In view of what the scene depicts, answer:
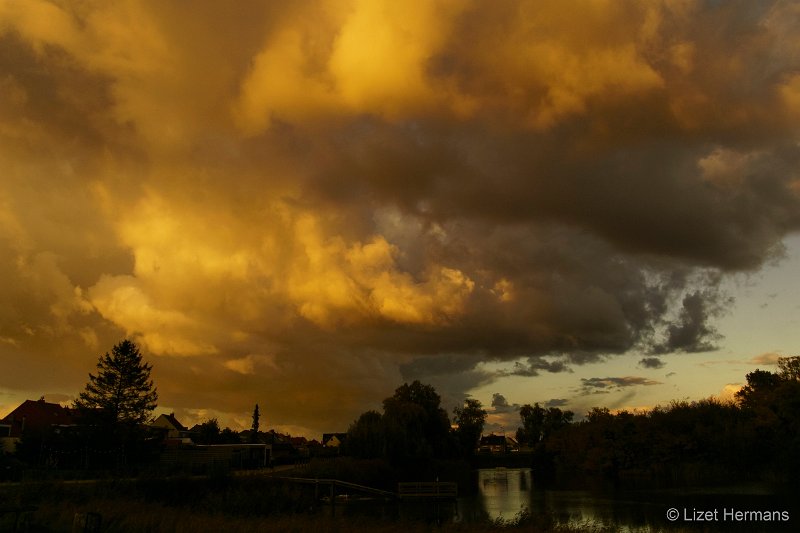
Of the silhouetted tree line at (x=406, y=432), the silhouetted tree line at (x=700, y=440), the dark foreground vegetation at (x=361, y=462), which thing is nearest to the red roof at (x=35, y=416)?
the dark foreground vegetation at (x=361, y=462)

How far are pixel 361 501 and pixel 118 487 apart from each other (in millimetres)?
24823

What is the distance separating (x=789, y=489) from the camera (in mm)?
56281

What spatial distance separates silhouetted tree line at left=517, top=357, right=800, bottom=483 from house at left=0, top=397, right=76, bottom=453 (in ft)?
251

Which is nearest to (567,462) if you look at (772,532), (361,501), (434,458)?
(434,458)

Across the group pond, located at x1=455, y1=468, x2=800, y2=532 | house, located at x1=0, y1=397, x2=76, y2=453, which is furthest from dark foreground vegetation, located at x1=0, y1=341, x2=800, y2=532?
house, located at x1=0, y1=397, x2=76, y2=453

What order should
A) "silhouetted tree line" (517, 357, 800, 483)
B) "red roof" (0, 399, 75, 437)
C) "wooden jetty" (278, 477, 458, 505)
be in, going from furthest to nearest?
"red roof" (0, 399, 75, 437), "silhouetted tree line" (517, 357, 800, 483), "wooden jetty" (278, 477, 458, 505)

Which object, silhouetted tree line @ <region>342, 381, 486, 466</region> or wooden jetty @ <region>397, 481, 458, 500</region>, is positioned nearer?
wooden jetty @ <region>397, 481, 458, 500</region>

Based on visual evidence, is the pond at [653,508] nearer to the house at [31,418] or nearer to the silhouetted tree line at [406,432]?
the silhouetted tree line at [406,432]

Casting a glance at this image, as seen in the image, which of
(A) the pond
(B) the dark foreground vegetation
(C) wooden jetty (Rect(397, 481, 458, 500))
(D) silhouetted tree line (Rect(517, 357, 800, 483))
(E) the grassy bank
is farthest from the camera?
(D) silhouetted tree line (Rect(517, 357, 800, 483))

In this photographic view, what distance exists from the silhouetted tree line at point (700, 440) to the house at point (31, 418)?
76.6 m

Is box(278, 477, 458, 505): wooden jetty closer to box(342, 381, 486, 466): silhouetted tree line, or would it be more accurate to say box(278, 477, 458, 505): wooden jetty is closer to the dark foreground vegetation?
the dark foreground vegetation

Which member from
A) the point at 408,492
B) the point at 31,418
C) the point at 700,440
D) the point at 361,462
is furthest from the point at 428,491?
the point at 31,418

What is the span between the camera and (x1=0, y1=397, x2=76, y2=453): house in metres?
73.2

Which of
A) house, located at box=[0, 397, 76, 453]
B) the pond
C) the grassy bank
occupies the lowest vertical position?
the pond
